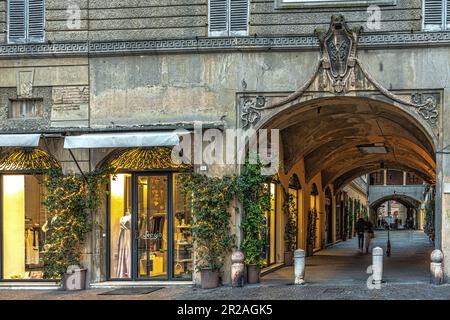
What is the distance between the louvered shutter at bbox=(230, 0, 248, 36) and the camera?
653 inches

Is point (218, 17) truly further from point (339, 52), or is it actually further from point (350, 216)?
point (350, 216)

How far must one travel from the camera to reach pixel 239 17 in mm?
16609

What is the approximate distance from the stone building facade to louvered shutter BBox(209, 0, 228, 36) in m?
0.03

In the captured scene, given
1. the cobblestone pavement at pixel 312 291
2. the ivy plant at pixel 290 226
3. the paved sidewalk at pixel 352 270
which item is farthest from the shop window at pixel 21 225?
the ivy plant at pixel 290 226

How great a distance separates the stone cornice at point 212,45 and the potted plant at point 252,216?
2.75 metres

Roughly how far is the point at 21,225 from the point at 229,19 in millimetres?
7112

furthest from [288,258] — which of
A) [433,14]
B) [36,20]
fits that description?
[36,20]

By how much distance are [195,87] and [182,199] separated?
Answer: 8.72 feet

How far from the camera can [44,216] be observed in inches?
684

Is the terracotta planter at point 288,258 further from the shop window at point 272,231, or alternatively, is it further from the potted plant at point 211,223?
the potted plant at point 211,223

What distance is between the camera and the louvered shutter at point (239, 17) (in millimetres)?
16578

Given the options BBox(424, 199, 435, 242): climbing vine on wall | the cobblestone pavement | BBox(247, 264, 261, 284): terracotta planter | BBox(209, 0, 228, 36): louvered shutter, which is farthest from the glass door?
BBox(424, 199, 435, 242): climbing vine on wall

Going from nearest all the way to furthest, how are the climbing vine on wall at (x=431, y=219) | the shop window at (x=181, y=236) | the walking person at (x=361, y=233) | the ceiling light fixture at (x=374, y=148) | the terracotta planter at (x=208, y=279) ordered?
the terracotta planter at (x=208, y=279) < the shop window at (x=181, y=236) < the ceiling light fixture at (x=374, y=148) < the walking person at (x=361, y=233) < the climbing vine on wall at (x=431, y=219)

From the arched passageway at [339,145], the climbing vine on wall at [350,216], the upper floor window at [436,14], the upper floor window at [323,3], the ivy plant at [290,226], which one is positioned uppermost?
the upper floor window at [323,3]
